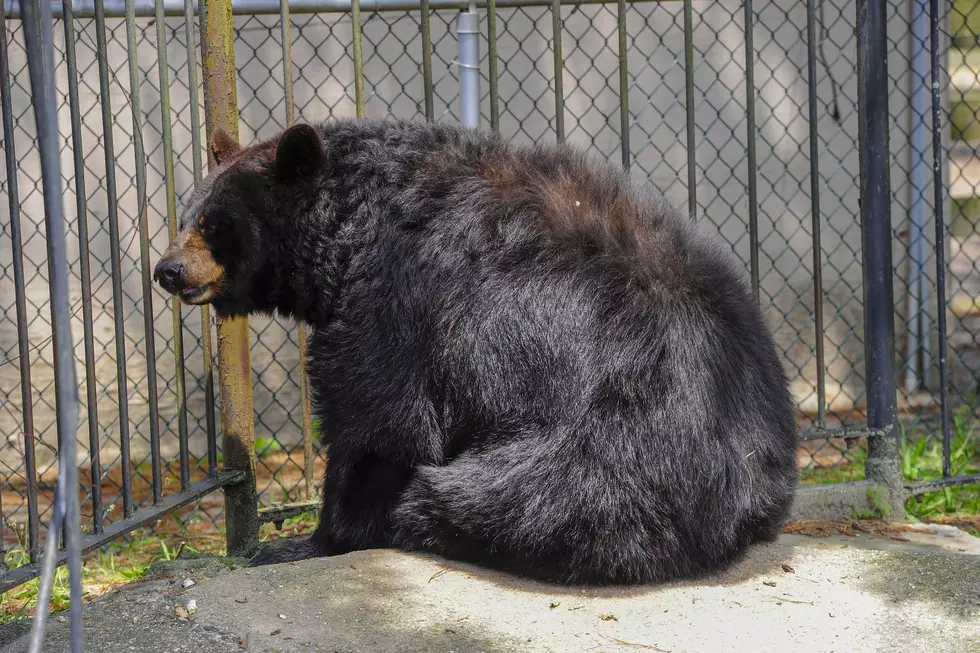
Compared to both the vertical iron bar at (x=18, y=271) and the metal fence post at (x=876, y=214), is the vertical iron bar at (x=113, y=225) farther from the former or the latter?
the metal fence post at (x=876, y=214)

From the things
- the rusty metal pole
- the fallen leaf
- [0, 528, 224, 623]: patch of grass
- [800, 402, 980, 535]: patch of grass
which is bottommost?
[0, 528, 224, 623]: patch of grass

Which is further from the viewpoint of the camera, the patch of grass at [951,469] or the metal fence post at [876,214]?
the patch of grass at [951,469]

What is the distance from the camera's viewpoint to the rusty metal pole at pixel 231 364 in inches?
175

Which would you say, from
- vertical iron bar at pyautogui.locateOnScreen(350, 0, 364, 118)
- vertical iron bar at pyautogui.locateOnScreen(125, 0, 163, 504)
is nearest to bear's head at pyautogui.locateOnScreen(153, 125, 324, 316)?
vertical iron bar at pyautogui.locateOnScreen(125, 0, 163, 504)

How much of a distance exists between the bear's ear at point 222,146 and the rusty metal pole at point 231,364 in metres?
0.08

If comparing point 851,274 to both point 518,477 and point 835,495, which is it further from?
point 518,477

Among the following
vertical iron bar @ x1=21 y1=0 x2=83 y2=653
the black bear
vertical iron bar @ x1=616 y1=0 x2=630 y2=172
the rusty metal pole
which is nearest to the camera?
vertical iron bar @ x1=21 y1=0 x2=83 y2=653

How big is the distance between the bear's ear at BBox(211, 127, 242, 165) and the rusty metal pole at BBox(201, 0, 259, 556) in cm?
8

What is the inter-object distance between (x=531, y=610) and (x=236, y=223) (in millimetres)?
1973

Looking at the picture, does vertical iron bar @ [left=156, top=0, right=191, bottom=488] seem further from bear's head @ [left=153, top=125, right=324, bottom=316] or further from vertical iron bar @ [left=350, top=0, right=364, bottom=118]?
vertical iron bar @ [left=350, top=0, right=364, bottom=118]

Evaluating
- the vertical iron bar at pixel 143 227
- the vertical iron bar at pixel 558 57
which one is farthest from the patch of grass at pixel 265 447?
the vertical iron bar at pixel 558 57

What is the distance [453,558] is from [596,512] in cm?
61

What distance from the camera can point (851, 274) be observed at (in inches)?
306

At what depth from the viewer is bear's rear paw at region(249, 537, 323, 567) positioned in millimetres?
4305
